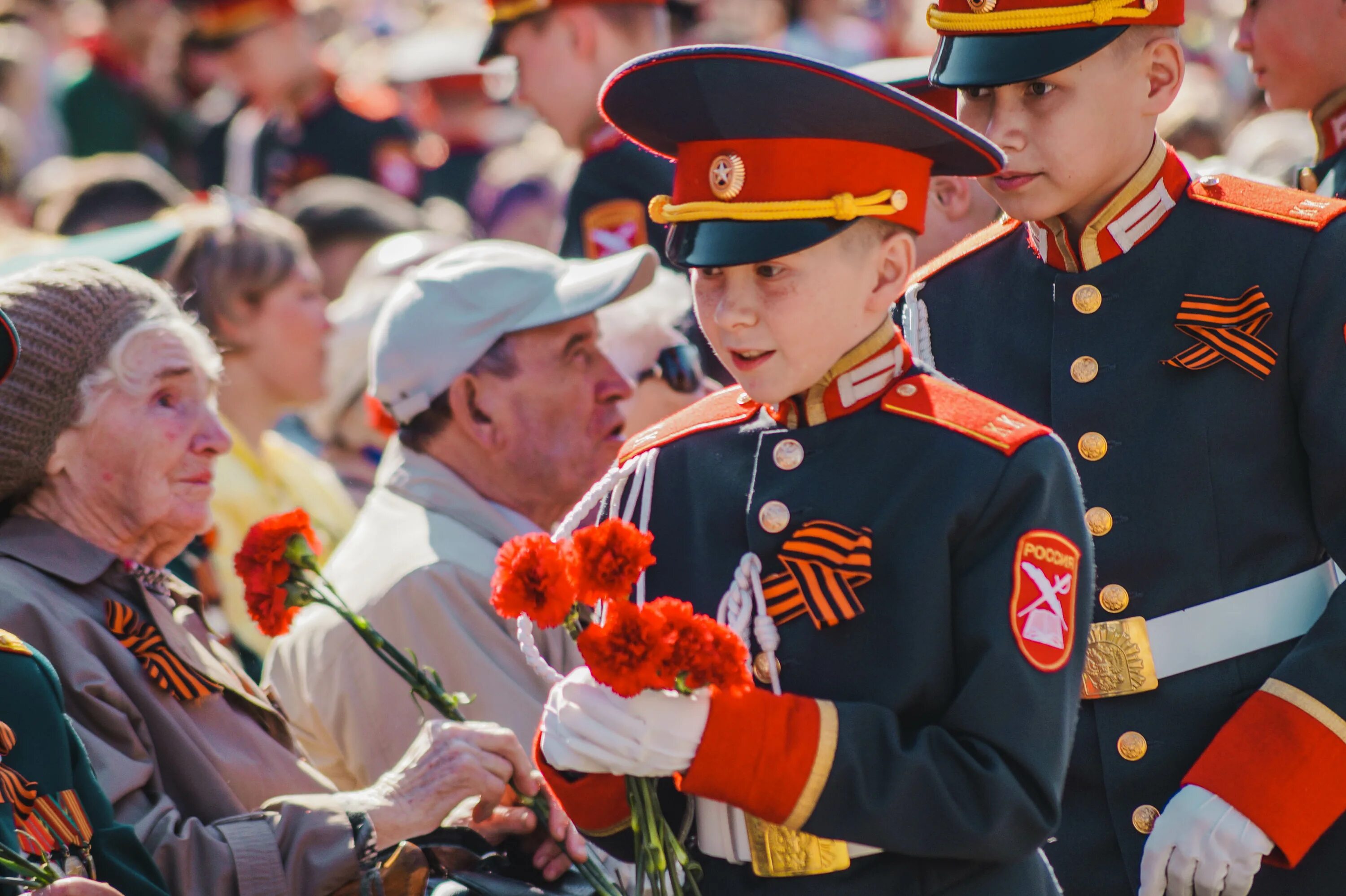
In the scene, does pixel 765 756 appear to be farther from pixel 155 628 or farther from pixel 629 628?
pixel 155 628

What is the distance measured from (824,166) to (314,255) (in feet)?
17.2

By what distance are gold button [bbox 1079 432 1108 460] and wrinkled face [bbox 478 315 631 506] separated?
154 centimetres

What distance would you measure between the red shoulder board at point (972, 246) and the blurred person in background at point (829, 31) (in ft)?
25.8

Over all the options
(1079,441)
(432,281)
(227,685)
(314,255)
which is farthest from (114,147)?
(1079,441)

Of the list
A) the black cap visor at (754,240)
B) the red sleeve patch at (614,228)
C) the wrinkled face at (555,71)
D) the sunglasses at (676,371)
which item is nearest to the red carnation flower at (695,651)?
the black cap visor at (754,240)

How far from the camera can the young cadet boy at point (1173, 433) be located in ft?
8.82

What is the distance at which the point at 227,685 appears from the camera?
332cm

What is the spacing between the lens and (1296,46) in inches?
147

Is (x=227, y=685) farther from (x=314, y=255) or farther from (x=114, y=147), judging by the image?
(x=114, y=147)

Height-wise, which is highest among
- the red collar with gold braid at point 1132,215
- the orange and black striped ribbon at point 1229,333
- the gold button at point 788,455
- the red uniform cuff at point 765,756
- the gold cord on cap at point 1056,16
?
the gold cord on cap at point 1056,16

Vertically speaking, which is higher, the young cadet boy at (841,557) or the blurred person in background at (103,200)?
the young cadet boy at (841,557)

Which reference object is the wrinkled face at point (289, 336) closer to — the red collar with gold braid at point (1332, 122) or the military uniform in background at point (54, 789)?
the military uniform in background at point (54, 789)

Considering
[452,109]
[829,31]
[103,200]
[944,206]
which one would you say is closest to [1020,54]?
[944,206]

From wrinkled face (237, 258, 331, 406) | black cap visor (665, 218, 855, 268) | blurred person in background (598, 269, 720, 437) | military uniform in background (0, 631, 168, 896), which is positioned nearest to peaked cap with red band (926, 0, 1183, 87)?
black cap visor (665, 218, 855, 268)
